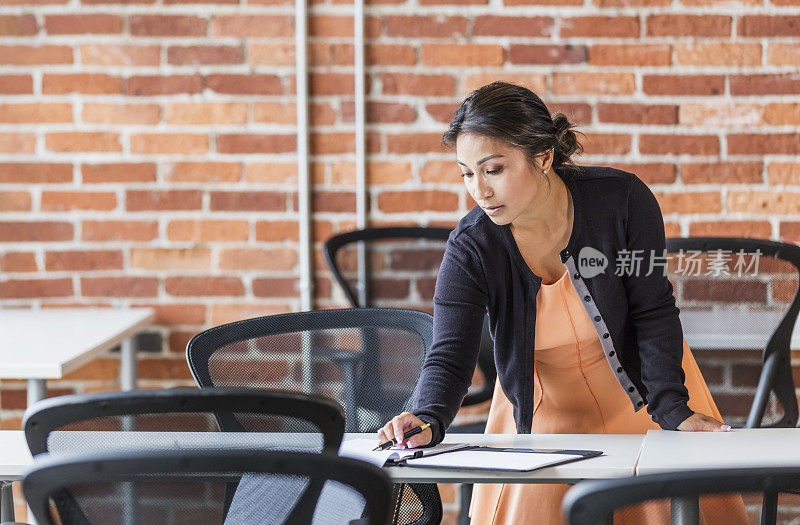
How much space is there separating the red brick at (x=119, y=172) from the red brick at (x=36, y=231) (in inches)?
6.6

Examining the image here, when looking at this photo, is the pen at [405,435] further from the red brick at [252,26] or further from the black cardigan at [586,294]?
the red brick at [252,26]

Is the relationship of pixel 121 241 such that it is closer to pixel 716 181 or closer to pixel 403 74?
pixel 403 74

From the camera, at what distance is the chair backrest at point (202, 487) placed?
2.71 ft

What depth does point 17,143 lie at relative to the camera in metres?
2.72

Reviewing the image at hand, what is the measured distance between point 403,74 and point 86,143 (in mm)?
968

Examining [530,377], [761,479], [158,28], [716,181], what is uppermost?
[158,28]

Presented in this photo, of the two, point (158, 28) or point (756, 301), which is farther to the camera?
point (158, 28)

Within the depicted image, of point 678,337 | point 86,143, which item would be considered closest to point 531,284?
point 678,337

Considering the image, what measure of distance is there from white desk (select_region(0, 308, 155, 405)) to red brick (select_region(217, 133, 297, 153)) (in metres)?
0.55

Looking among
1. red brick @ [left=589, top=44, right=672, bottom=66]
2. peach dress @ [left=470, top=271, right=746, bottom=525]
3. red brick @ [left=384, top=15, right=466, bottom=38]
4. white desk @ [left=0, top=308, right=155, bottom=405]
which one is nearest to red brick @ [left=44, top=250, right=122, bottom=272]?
white desk @ [left=0, top=308, right=155, bottom=405]

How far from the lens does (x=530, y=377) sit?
1807mm

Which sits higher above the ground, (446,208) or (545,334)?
(446,208)

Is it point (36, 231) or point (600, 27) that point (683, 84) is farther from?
point (36, 231)

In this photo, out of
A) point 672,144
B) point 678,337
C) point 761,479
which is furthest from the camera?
point 672,144
